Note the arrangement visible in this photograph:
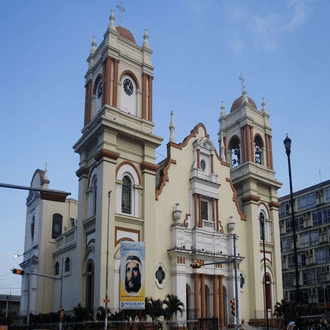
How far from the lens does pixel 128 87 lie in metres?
43.0

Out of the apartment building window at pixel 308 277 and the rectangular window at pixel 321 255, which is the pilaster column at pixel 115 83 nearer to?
the rectangular window at pixel 321 255

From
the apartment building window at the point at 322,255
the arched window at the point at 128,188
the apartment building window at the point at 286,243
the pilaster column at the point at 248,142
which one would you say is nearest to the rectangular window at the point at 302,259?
the apartment building window at the point at 286,243

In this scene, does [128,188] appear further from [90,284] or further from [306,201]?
[306,201]

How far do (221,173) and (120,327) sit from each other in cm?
2015

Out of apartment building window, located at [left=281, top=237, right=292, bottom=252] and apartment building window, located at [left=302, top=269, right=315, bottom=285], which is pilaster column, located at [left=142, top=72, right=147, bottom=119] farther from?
apartment building window, located at [left=281, top=237, right=292, bottom=252]

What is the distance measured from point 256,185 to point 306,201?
2603 cm

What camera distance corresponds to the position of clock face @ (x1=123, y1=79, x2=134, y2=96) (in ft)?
140

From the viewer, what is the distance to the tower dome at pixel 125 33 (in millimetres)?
44344

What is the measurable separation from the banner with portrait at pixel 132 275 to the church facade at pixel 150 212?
125 centimetres

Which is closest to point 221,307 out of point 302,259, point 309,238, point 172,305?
point 172,305

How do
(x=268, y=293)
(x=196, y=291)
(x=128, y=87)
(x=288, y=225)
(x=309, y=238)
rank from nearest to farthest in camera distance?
(x=196, y=291) → (x=128, y=87) → (x=268, y=293) → (x=309, y=238) → (x=288, y=225)

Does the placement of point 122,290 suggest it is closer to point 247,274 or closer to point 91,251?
point 91,251

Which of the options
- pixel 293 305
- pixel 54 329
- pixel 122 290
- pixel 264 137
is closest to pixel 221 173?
pixel 264 137

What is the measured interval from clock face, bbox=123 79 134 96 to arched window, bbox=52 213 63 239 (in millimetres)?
19326
